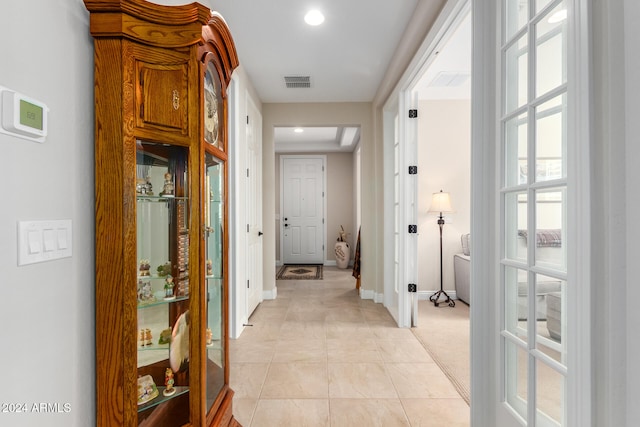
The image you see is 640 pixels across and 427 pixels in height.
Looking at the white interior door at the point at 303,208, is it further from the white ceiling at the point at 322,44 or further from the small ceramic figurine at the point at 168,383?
the small ceramic figurine at the point at 168,383

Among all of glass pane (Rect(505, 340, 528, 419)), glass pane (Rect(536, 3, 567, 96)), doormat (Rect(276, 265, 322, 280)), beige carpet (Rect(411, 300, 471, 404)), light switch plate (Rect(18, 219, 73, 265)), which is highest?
glass pane (Rect(536, 3, 567, 96))

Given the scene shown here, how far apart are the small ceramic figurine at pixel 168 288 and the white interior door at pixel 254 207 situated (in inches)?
88.3

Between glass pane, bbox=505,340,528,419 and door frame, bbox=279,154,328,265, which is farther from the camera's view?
door frame, bbox=279,154,328,265

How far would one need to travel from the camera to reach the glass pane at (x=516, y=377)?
1.33 metres

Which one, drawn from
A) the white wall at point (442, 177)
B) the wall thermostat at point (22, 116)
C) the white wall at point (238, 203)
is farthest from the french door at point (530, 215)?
the white wall at point (442, 177)

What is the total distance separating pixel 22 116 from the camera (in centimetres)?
90

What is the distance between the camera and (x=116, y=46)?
1176 millimetres

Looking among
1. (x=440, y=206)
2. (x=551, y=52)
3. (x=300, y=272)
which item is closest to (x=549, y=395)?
(x=551, y=52)

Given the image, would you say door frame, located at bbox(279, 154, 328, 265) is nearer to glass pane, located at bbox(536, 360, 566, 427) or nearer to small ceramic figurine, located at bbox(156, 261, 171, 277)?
small ceramic figurine, located at bbox(156, 261, 171, 277)

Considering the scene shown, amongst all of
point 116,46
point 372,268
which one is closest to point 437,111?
point 372,268

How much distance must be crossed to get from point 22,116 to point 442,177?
14.3ft

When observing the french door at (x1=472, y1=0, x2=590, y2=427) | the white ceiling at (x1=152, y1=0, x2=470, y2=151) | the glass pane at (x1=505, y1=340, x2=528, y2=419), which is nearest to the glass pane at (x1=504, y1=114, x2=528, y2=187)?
the french door at (x1=472, y1=0, x2=590, y2=427)

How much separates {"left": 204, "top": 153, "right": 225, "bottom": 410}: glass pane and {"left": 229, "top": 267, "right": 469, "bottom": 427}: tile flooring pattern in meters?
0.51

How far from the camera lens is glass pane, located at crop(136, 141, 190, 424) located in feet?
4.15
